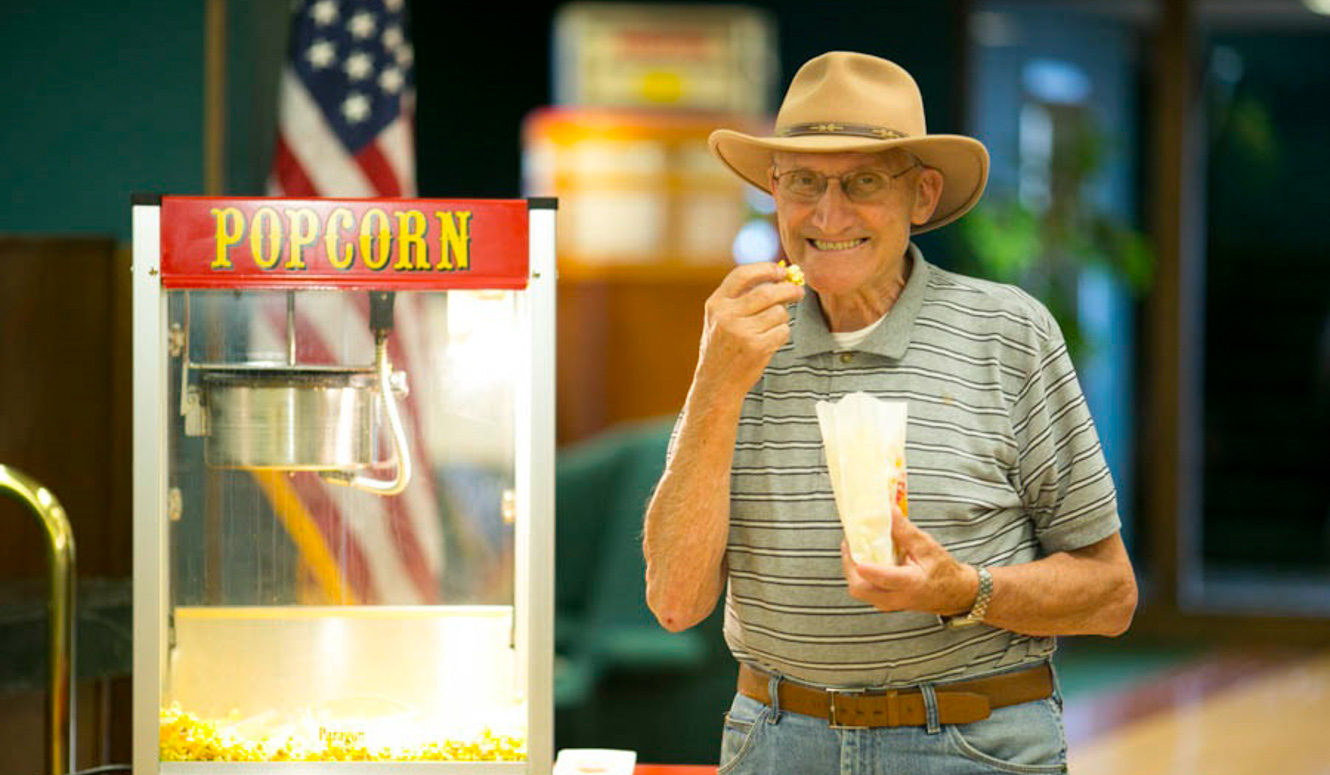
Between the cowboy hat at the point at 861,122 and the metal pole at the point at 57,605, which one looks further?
the metal pole at the point at 57,605

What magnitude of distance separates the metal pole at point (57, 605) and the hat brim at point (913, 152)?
1108mm

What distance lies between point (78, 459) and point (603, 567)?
1.88 metres

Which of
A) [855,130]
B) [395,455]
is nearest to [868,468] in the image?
[855,130]

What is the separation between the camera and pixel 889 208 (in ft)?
7.37

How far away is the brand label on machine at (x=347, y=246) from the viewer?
2244mm

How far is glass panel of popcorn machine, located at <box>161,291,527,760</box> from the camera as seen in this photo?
7.53 feet

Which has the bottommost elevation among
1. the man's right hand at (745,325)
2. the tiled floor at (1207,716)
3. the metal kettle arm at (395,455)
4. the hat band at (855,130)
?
the tiled floor at (1207,716)

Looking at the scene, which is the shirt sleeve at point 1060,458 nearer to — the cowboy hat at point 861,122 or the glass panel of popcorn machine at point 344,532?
the cowboy hat at point 861,122

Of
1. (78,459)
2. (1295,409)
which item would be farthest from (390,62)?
(1295,409)

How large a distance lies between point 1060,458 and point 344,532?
0.97 metres

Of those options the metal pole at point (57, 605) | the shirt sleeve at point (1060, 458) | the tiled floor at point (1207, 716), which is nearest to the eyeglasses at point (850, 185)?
the shirt sleeve at point (1060, 458)

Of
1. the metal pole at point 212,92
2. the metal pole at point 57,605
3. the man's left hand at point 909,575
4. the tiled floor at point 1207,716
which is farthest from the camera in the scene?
the tiled floor at point 1207,716

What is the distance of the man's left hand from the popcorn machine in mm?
447

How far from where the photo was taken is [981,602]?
6.88 feet
